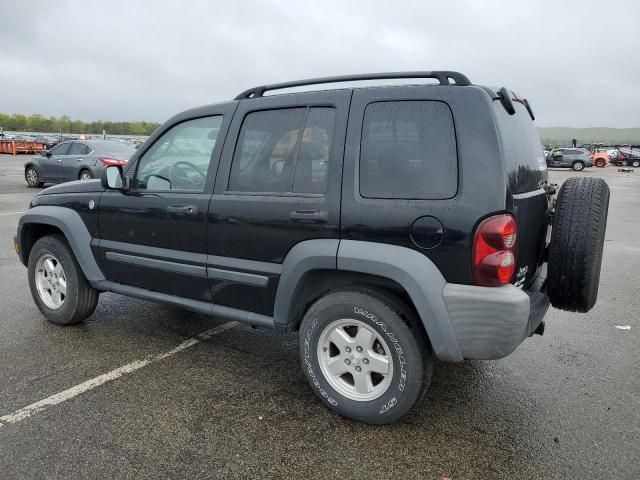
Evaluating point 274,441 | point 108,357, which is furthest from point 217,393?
point 108,357

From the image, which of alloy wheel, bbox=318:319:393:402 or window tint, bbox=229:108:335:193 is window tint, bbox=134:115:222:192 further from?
alloy wheel, bbox=318:319:393:402

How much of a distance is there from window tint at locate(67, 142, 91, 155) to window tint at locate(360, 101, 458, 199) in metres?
14.3

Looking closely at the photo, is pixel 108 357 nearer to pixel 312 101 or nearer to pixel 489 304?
pixel 312 101

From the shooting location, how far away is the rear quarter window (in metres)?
2.68

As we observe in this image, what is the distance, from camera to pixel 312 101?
3.13m

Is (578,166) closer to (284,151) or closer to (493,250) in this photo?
(284,151)

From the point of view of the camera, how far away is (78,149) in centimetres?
1535

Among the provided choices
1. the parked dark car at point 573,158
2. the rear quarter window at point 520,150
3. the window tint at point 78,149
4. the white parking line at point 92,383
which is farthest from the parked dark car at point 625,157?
the white parking line at point 92,383

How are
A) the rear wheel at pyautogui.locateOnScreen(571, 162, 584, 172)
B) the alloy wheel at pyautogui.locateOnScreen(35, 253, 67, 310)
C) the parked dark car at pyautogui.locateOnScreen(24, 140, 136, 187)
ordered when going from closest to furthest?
the alloy wheel at pyautogui.locateOnScreen(35, 253, 67, 310) < the parked dark car at pyautogui.locateOnScreen(24, 140, 136, 187) < the rear wheel at pyautogui.locateOnScreen(571, 162, 584, 172)

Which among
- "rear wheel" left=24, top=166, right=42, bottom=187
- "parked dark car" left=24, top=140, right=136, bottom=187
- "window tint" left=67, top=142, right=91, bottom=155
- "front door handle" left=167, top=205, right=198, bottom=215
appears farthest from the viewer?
"rear wheel" left=24, top=166, right=42, bottom=187

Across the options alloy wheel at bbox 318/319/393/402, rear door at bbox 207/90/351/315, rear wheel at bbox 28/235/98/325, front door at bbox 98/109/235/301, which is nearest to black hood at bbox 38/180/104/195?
front door at bbox 98/109/235/301

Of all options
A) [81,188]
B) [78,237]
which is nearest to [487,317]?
[78,237]

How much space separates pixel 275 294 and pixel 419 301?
0.93m

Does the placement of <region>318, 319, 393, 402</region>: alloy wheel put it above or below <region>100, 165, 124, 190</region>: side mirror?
below
